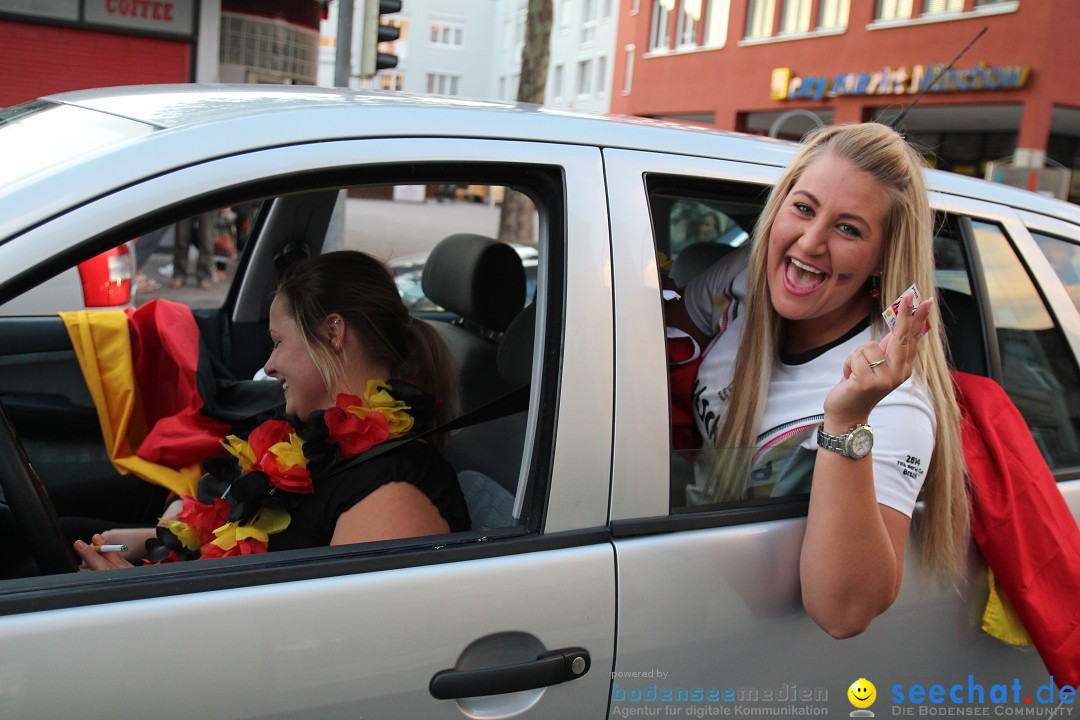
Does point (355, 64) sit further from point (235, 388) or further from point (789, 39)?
point (789, 39)

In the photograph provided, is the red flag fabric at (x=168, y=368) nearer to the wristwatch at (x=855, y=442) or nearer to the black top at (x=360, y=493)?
the black top at (x=360, y=493)

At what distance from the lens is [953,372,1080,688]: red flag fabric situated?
5.78ft

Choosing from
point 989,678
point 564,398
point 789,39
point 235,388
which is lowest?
Result: point 989,678

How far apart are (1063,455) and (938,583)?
59 centimetres

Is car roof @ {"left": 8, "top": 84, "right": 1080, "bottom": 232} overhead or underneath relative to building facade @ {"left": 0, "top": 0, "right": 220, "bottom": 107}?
underneath

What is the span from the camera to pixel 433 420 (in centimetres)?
217

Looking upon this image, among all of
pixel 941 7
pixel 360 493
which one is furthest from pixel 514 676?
pixel 941 7

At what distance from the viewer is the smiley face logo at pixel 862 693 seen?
1.75m

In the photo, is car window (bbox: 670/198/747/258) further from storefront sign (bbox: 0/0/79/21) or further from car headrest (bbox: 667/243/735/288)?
storefront sign (bbox: 0/0/79/21)

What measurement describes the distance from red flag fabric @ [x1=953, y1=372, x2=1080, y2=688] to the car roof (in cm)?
71

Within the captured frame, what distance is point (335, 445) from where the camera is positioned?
193 cm

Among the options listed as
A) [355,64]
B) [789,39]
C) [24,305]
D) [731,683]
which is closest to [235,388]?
[24,305]

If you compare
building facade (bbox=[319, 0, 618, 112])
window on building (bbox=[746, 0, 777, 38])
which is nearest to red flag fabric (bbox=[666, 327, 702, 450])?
window on building (bbox=[746, 0, 777, 38])

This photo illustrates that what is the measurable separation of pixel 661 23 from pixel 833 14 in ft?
23.3
